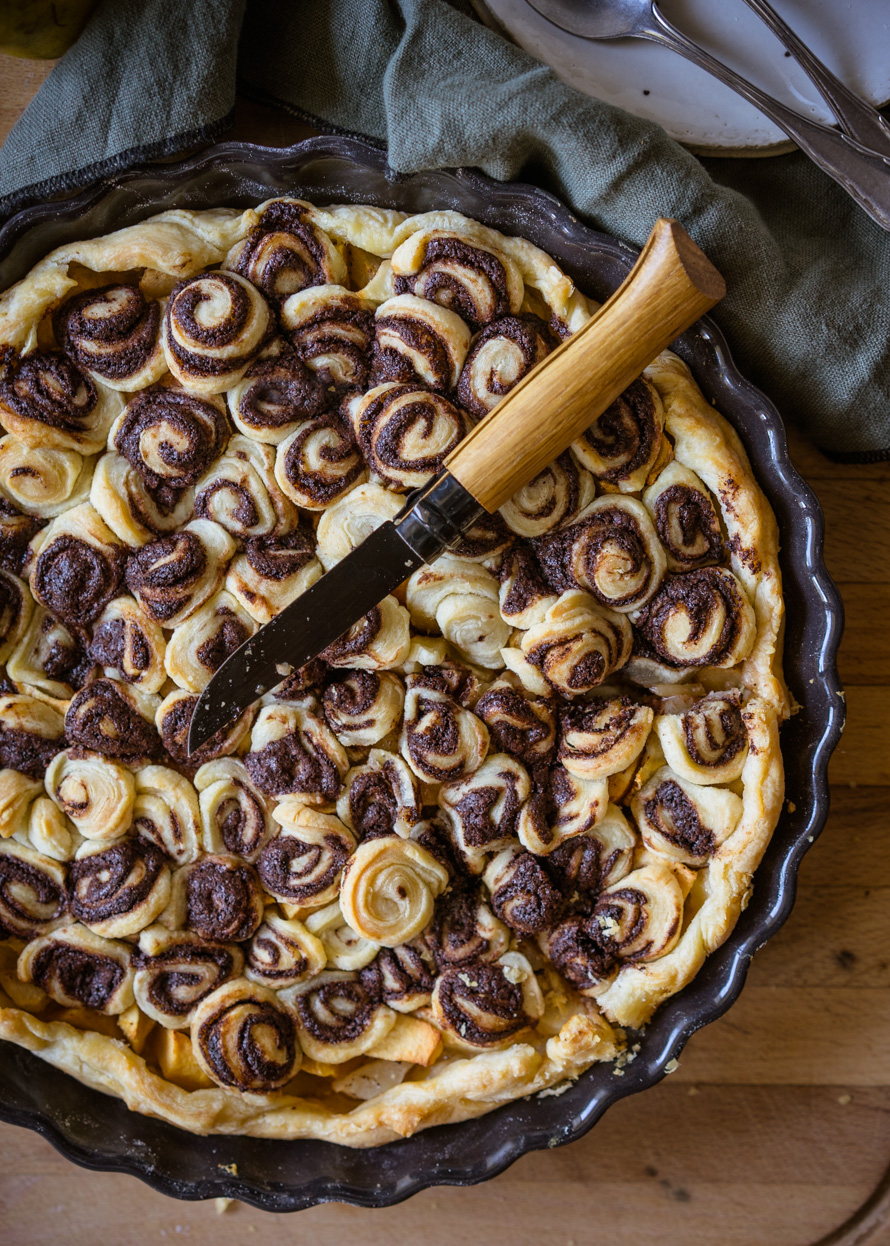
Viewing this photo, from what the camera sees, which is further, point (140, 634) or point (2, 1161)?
point (2, 1161)

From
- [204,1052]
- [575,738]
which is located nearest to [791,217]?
[575,738]

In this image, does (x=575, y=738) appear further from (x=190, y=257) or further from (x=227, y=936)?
(x=190, y=257)

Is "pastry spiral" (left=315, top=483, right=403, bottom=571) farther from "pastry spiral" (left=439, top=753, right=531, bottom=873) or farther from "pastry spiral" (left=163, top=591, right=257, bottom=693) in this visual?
"pastry spiral" (left=439, top=753, right=531, bottom=873)

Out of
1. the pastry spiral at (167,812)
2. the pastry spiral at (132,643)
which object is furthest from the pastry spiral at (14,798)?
the pastry spiral at (132,643)

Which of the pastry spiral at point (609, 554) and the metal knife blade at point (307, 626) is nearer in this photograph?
the metal knife blade at point (307, 626)

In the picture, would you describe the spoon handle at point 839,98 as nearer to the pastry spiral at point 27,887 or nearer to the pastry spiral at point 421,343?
the pastry spiral at point 421,343

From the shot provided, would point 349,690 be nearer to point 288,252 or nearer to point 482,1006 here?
point 482,1006

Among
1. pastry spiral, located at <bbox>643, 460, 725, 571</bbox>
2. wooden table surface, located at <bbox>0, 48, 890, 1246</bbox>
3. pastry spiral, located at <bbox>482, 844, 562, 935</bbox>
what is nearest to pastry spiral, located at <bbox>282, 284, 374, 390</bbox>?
pastry spiral, located at <bbox>643, 460, 725, 571</bbox>
